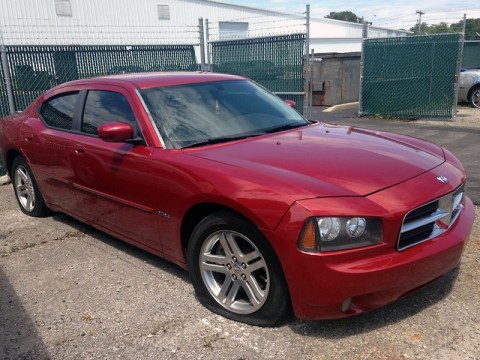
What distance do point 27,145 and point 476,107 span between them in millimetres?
14552

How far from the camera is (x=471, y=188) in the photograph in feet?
19.4

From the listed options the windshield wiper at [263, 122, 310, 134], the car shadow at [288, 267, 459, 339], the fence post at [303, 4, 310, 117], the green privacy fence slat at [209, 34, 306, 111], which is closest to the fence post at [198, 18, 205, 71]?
the green privacy fence slat at [209, 34, 306, 111]

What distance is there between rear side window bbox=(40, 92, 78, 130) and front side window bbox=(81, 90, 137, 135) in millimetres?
268

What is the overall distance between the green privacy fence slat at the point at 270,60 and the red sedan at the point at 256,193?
4.47 meters

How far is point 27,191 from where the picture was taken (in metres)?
5.60

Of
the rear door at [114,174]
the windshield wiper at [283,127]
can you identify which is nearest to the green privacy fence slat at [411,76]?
the windshield wiper at [283,127]

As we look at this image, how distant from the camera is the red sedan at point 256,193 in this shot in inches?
104

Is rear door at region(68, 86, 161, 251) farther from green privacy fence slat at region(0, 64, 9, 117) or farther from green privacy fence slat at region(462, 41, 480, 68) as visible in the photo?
green privacy fence slat at region(462, 41, 480, 68)

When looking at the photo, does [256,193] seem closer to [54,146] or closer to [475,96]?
[54,146]

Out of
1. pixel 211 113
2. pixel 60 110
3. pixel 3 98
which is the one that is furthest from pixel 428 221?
pixel 3 98

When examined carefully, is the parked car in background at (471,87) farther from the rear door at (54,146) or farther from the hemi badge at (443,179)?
the rear door at (54,146)

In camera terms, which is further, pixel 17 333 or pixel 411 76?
pixel 411 76

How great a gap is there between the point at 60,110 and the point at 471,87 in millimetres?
14582

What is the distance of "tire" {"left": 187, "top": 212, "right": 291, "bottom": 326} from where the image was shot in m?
2.85
